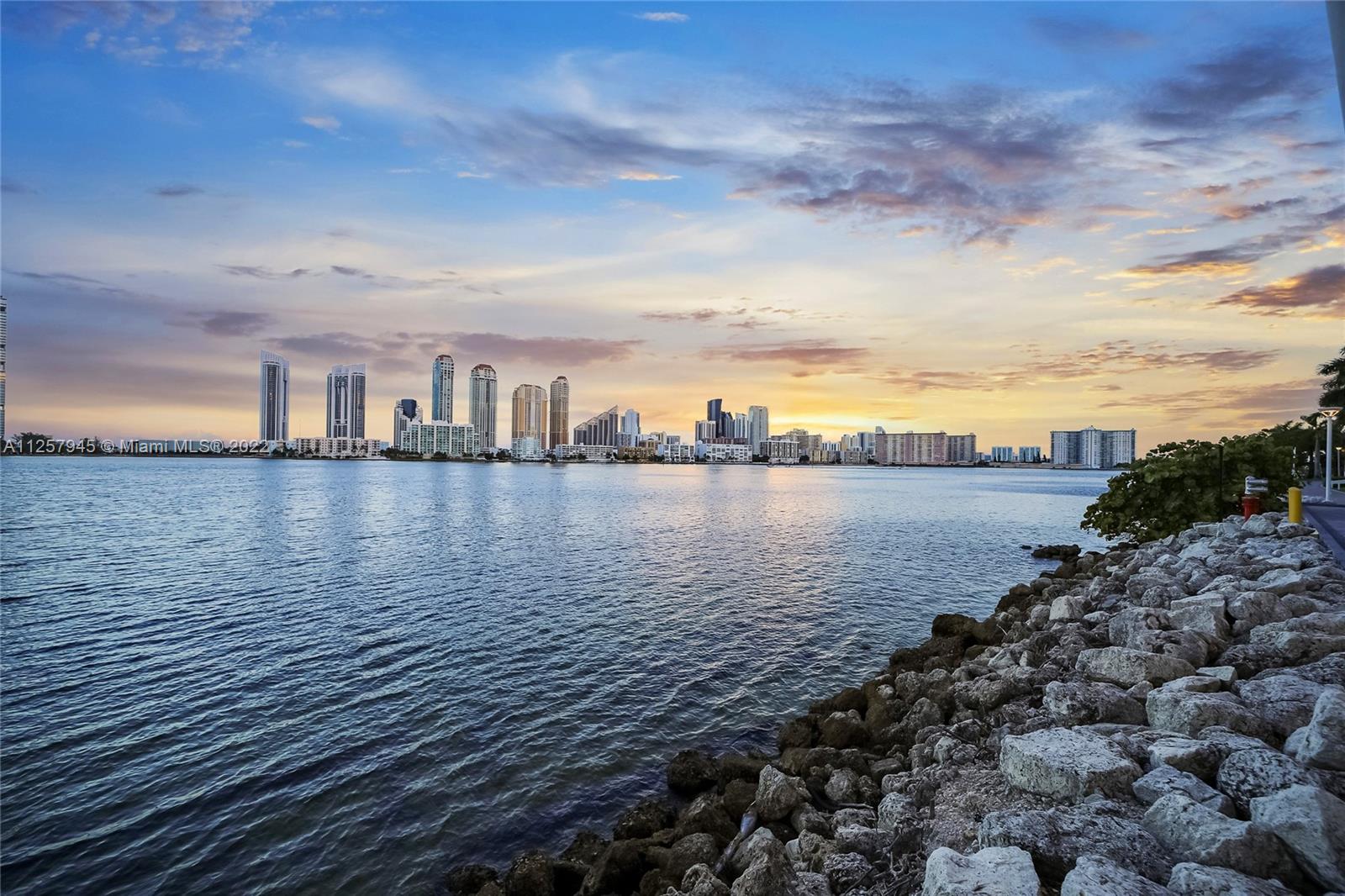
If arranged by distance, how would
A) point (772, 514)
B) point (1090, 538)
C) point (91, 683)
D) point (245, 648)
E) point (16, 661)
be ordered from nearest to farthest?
1. point (91, 683)
2. point (16, 661)
3. point (245, 648)
4. point (1090, 538)
5. point (772, 514)

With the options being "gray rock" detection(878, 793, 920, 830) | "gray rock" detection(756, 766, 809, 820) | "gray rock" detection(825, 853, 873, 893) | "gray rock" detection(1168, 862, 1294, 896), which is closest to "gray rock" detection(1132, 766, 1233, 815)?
"gray rock" detection(1168, 862, 1294, 896)

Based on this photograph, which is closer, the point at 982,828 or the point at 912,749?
the point at 982,828

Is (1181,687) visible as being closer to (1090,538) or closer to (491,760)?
(491,760)

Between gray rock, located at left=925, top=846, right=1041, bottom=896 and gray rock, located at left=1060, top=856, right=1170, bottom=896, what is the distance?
0.98ft

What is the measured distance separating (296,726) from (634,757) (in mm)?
8172

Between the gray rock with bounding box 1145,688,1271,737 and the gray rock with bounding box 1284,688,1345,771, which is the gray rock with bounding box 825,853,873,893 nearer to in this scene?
the gray rock with bounding box 1145,688,1271,737

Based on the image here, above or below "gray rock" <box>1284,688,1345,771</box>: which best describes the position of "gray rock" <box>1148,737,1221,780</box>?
below

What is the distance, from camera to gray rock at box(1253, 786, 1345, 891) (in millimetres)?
4871

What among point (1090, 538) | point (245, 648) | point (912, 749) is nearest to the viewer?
point (912, 749)

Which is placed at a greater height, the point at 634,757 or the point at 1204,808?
the point at 1204,808

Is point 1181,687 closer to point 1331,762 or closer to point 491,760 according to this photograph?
point 1331,762

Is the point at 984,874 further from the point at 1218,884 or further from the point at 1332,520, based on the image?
the point at 1332,520

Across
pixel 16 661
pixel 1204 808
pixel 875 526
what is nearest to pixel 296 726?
pixel 16 661

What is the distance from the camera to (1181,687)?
27.7 feet
